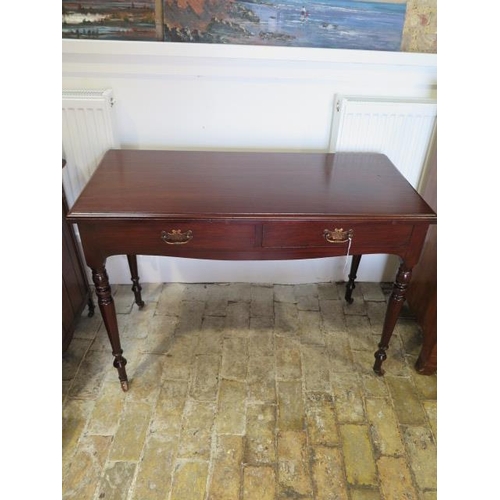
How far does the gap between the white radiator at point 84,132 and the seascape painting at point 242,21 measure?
0.25m

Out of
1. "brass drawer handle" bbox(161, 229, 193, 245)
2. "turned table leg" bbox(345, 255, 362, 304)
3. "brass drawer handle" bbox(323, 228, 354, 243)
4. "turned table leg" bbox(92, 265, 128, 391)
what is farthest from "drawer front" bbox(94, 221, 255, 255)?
"turned table leg" bbox(345, 255, 362, 304)

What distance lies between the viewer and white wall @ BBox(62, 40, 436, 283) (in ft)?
5.70

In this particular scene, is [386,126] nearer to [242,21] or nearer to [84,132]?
[242,21]

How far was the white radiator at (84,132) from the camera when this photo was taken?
5.78 ft

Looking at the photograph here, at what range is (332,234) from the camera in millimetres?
1421

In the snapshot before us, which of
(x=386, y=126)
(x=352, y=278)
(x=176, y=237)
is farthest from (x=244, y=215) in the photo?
(x=352, y=278)

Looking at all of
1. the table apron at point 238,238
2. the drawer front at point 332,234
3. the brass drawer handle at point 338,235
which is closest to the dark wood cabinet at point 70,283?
the table apron at point 238,238

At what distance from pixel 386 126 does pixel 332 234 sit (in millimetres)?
808

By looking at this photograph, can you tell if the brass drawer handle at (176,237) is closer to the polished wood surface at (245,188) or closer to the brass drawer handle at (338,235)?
the polished wood surface at (245,188)

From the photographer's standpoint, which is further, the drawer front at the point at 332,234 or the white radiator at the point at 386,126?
the white radiator at the point at 386,126

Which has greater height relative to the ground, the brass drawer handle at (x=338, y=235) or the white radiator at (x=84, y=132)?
the white radiator at (x=84, y=132)

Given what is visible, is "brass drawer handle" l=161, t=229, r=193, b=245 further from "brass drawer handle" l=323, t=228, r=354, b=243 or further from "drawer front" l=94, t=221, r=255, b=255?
"brass drawer handle" l=323, t=228, r=354, b=243

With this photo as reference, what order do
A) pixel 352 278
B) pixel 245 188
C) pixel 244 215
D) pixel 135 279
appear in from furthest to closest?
pixel 352 278, pixel 135 279, pixel 245 188, pixel 244 215
